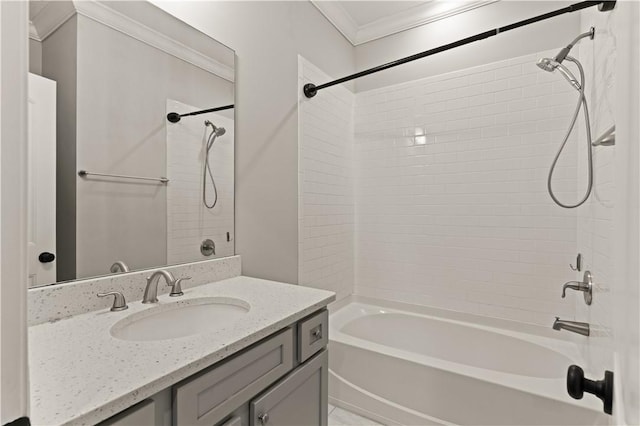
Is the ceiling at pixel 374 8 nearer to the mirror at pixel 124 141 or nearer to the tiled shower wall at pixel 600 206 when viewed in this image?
the tiled shower wall at pixel 600 206

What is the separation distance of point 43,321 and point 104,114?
0.72 meters

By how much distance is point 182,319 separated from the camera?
4.01 feet

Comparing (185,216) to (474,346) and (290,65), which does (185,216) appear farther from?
(474,346)

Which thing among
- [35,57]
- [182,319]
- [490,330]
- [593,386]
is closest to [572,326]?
[490,330]

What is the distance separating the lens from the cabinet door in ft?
3.16

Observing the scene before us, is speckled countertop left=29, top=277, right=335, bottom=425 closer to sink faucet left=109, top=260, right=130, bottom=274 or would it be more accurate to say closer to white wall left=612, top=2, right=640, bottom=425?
sink faucet left=109, top=260, right=130, bottom=274

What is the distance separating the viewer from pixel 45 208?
3.35ft

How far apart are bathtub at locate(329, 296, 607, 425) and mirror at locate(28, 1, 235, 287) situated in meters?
1.09

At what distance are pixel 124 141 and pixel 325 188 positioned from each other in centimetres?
137

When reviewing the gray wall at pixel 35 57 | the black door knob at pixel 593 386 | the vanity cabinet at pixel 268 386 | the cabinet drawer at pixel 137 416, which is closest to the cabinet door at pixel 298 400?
the vanity cabinet at pixel 268 386

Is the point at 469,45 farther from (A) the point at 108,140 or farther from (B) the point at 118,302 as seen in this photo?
(B) the point at 118,302

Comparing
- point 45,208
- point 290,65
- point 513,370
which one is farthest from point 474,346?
point 45,208

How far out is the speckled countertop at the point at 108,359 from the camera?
1.96ft

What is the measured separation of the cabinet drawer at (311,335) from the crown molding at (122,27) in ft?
4.10
